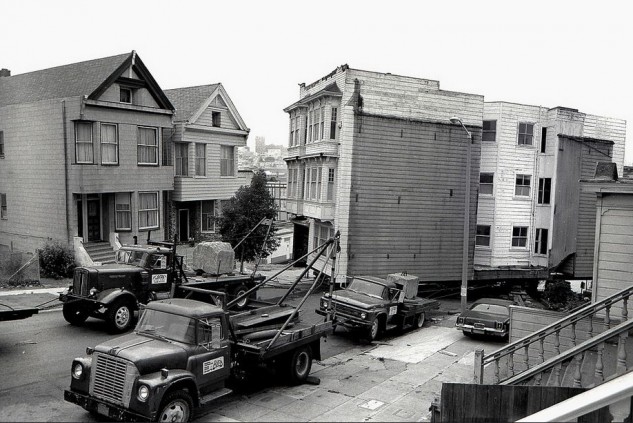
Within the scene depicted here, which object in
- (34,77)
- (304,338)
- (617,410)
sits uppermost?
(34,77)

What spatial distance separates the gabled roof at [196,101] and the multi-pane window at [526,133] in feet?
56.3

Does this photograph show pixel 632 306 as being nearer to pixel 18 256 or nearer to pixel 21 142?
pixel 18 256

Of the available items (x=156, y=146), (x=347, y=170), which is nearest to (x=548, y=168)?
(x=347, y=170)

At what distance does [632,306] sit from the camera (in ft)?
39.4

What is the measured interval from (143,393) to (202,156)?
25497mm

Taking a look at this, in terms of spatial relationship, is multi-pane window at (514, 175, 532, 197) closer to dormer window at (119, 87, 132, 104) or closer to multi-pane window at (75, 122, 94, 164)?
dormer window at (119, 87, 132, 104)

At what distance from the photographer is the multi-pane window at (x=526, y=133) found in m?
30.2

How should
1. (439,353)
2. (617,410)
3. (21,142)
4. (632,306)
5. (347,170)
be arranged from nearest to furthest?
(617,410), (632,306), (439,353), (347,170), (21,142)

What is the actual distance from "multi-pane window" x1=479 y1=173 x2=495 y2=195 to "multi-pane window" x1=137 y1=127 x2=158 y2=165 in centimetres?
1824

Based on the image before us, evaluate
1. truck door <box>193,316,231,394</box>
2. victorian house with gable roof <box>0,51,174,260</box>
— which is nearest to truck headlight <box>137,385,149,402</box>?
truck door <box>193,316,231,394</box>

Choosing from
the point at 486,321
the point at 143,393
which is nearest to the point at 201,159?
the point at 486,321

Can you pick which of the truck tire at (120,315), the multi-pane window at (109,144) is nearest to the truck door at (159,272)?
the truck tire at (120,315)

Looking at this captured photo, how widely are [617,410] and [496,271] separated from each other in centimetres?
2399

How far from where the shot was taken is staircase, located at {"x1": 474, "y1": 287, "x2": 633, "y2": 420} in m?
9.12
